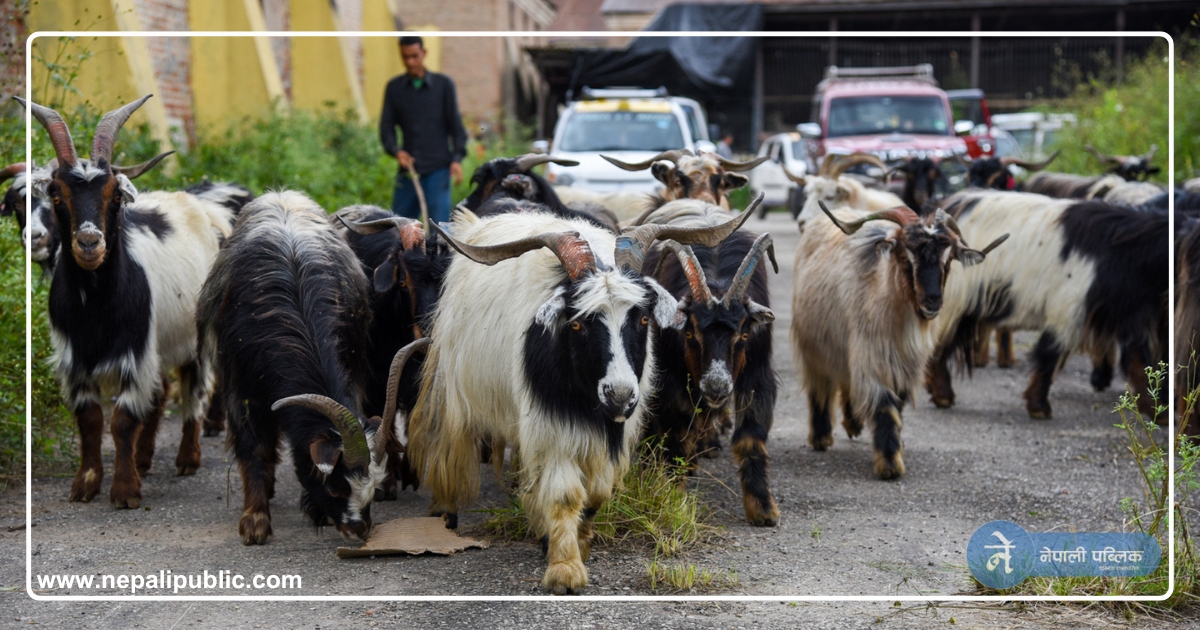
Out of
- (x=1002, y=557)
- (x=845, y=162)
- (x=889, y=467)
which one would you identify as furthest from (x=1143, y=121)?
(x=1002, y=557)

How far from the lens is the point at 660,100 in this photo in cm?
1262

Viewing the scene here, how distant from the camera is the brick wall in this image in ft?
36.4

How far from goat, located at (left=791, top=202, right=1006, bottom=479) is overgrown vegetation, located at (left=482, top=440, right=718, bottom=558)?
152 centimetres

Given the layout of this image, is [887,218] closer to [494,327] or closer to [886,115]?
[494,327]

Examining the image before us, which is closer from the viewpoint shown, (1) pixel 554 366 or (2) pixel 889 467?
(1) pixel 554 366

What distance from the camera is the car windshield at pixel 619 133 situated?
11.9 meters

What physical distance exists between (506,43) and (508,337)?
16.7 meters

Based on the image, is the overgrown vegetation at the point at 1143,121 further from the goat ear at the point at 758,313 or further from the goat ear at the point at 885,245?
the goat ear at the point at 758,313

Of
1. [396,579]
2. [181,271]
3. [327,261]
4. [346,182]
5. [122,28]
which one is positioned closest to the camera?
[396,579]

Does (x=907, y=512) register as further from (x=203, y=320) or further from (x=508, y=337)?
(x=203, y=320)

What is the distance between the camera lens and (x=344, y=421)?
4594 mm

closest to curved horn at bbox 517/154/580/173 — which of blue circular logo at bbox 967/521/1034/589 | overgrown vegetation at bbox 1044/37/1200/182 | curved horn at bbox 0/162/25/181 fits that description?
curved horn at bbox 0/162/25/181

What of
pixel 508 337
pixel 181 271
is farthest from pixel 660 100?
pixel 508 337

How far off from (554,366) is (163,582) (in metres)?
1.64
